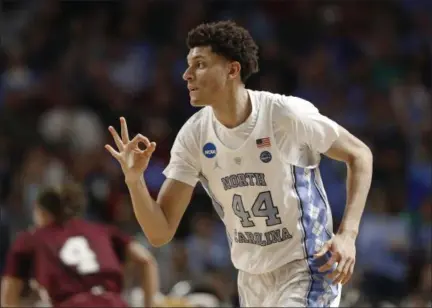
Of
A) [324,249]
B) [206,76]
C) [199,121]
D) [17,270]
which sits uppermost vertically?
[206,76]

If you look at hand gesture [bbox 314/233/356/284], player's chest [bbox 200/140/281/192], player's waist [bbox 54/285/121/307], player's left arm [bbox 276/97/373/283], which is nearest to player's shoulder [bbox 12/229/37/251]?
player's waist [bbox 54/285/121/307]

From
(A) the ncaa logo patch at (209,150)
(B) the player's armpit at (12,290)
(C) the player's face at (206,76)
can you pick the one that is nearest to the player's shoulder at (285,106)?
(C) the player's face at (206,76)

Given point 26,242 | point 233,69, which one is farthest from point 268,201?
point 26,242

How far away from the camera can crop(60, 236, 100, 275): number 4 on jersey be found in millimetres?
6016

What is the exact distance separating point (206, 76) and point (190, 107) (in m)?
6.02

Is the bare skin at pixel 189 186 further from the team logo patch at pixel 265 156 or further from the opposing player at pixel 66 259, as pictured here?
the opposing player at pixel 66 259

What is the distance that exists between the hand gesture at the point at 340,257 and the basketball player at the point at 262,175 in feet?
0.80

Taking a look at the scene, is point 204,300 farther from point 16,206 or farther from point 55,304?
point 16,206

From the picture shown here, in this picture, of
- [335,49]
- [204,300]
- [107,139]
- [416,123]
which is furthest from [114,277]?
[335,49]

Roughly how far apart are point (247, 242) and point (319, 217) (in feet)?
1.23

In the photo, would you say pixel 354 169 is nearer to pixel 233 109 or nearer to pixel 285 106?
pixel 285 106

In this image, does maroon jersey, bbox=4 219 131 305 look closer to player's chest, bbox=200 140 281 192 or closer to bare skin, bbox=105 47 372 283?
bare skin, bbox=105 47 372 283

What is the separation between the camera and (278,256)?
15.7 feet

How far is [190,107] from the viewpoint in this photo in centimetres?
1081
